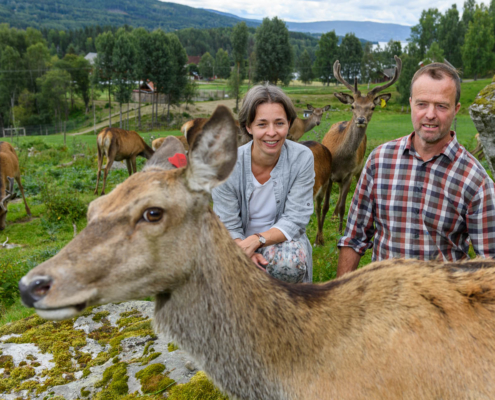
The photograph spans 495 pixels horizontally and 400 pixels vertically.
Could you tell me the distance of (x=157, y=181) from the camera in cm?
211

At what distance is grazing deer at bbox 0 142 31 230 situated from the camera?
388 inches

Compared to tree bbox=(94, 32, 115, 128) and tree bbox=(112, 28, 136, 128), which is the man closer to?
tree bbox=(112, 28, 136, 128)

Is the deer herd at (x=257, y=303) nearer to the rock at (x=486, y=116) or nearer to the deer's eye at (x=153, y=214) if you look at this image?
the deer's eye at (x=153, y=214)

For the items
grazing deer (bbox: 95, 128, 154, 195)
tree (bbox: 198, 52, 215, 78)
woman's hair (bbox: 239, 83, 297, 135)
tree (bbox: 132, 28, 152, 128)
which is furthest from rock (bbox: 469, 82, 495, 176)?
tree (bbox: 198, 52, 215, 78)

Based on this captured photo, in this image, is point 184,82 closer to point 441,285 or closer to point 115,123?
point 115,123

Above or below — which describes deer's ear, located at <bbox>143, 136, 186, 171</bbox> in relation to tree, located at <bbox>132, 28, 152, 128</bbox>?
below

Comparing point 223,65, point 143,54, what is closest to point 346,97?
point 143,54

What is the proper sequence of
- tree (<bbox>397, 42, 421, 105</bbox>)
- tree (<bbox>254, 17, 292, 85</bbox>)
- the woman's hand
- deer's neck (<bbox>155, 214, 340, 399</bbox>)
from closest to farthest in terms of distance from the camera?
deer's neck (<bbox>155, 214, 340, 399</bbox>) → the woman's hand → tree (<bbox>397, 42, 421, 105</bbox>) → tree (<bbox>254, 17, 292, 85</bbox>)

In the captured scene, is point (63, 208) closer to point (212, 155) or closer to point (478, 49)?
point (212, 155)

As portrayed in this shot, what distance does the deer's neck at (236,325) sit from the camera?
7.04ft

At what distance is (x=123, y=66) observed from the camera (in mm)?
46000

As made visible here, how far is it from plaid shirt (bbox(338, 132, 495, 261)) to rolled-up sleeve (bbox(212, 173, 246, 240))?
998 millimetres

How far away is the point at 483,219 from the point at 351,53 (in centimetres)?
8281

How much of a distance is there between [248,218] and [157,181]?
1.96 metres
